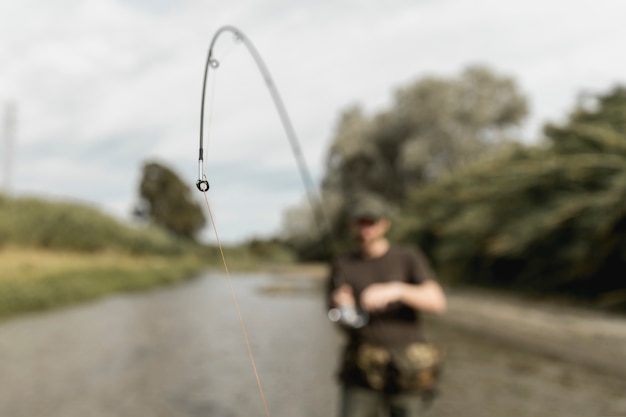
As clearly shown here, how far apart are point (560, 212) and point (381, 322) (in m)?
10.8

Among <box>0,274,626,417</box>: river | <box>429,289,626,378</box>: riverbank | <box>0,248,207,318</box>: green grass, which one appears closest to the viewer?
<box>0,274,626,417</box>: river

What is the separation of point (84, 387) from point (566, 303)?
10.9 meters

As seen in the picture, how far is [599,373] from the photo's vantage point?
8.71 meters

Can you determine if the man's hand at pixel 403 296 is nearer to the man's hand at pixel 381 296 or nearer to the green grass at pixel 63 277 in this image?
the man's hand at pixel 381 296

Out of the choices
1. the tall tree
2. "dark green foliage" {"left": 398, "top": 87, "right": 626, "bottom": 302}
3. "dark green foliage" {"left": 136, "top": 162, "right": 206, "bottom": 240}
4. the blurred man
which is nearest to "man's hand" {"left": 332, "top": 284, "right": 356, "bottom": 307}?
the blurred man

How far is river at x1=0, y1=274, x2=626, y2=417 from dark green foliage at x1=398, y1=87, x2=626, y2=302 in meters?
2.92

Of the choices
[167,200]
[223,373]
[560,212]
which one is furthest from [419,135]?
[223,373]

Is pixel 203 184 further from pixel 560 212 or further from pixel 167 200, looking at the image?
pixel 167 200

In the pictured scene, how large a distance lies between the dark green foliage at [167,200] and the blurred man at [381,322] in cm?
4339

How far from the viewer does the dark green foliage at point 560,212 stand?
1275 cm

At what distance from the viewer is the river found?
278 inches

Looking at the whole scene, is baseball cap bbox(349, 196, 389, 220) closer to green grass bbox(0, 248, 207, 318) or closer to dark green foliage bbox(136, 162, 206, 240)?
green grass bbox(0, 248, 207, 318)

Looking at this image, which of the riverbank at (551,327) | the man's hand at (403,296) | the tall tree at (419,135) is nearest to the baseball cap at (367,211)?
the man's hand at (403,296)

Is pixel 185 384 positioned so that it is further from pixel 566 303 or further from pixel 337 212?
pixel 337 212
